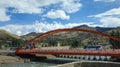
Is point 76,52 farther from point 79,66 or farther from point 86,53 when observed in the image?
point 79,66

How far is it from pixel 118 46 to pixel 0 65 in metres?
59.3

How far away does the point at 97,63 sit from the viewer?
56.2ft

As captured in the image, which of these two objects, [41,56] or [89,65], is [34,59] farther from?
[89,65]

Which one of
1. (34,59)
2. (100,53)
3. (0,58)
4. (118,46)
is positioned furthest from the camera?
(118,46)

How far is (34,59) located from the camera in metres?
95.9

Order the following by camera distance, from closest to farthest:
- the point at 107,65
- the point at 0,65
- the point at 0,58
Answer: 1. the point at 107,65
2. the point at 0,65
3. the point at 0,58

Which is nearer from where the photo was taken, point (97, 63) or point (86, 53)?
point (97, 63)

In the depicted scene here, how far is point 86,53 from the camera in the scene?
7325 centimetres

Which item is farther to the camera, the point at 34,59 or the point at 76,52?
the point at 34,59

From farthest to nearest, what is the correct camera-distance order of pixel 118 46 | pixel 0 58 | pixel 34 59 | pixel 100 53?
1. pixel 118 46
2. pixel 34 59
3. pixel 0 58
4. pixel 100 53

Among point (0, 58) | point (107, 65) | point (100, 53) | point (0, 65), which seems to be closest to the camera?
point (107, 65)

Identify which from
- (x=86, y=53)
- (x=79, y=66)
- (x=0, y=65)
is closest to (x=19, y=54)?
(x=0, y=65)

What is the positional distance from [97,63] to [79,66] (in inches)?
48.9

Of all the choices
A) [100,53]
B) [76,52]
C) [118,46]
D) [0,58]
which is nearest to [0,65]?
[0,58]
